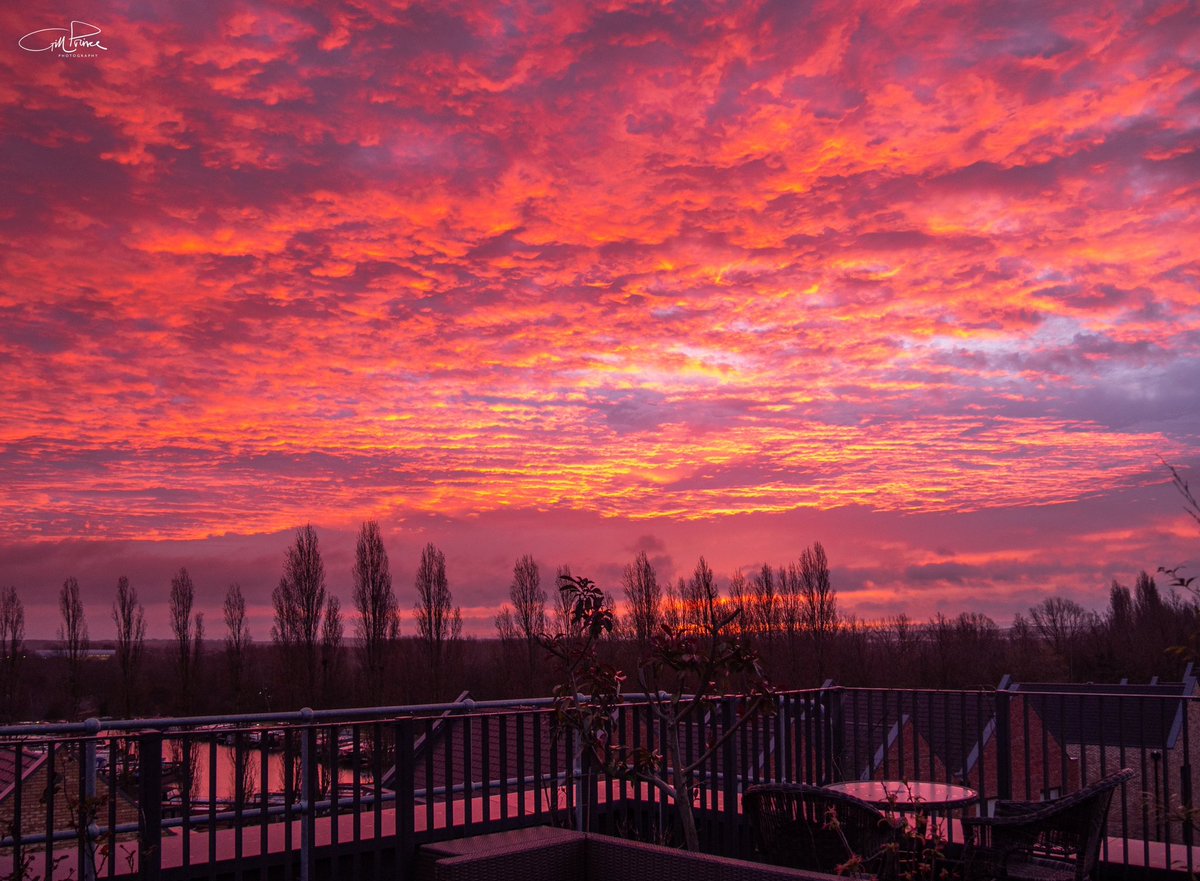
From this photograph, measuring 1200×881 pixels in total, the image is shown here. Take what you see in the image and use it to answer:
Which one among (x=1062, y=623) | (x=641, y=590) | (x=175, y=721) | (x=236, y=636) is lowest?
(x=1062, y=623)

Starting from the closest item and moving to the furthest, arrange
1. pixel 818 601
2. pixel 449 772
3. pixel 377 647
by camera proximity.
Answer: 1. pixel 449 772
2. pixel 377 647
3. pixel 818 601

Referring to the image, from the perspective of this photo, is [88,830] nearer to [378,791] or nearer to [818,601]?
[378,791]

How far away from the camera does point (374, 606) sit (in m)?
39.7

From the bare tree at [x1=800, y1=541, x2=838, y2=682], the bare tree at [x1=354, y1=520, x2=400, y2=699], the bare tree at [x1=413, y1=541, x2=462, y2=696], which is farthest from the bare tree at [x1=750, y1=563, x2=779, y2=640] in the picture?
the bare tree at [x1=354, y1=520, x2=400, y2=699]

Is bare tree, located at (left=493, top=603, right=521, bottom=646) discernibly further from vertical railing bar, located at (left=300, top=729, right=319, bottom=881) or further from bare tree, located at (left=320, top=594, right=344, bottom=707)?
vertical railing bar, located at (left=300, top=729, right=319, bottom=881)

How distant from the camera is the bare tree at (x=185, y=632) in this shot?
4216cm

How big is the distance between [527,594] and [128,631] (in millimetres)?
17459

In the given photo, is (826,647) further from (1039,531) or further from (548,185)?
(548,185)

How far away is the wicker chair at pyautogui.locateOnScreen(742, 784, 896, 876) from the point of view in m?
4.52

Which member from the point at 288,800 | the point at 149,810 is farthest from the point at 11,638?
the point at 149,810

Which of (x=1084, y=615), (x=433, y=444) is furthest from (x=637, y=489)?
(x=1084, y=615)

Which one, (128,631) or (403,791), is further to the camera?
(128,631)

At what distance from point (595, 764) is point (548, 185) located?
700cm

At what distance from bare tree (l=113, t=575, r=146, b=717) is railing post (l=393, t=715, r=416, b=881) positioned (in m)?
41.1
